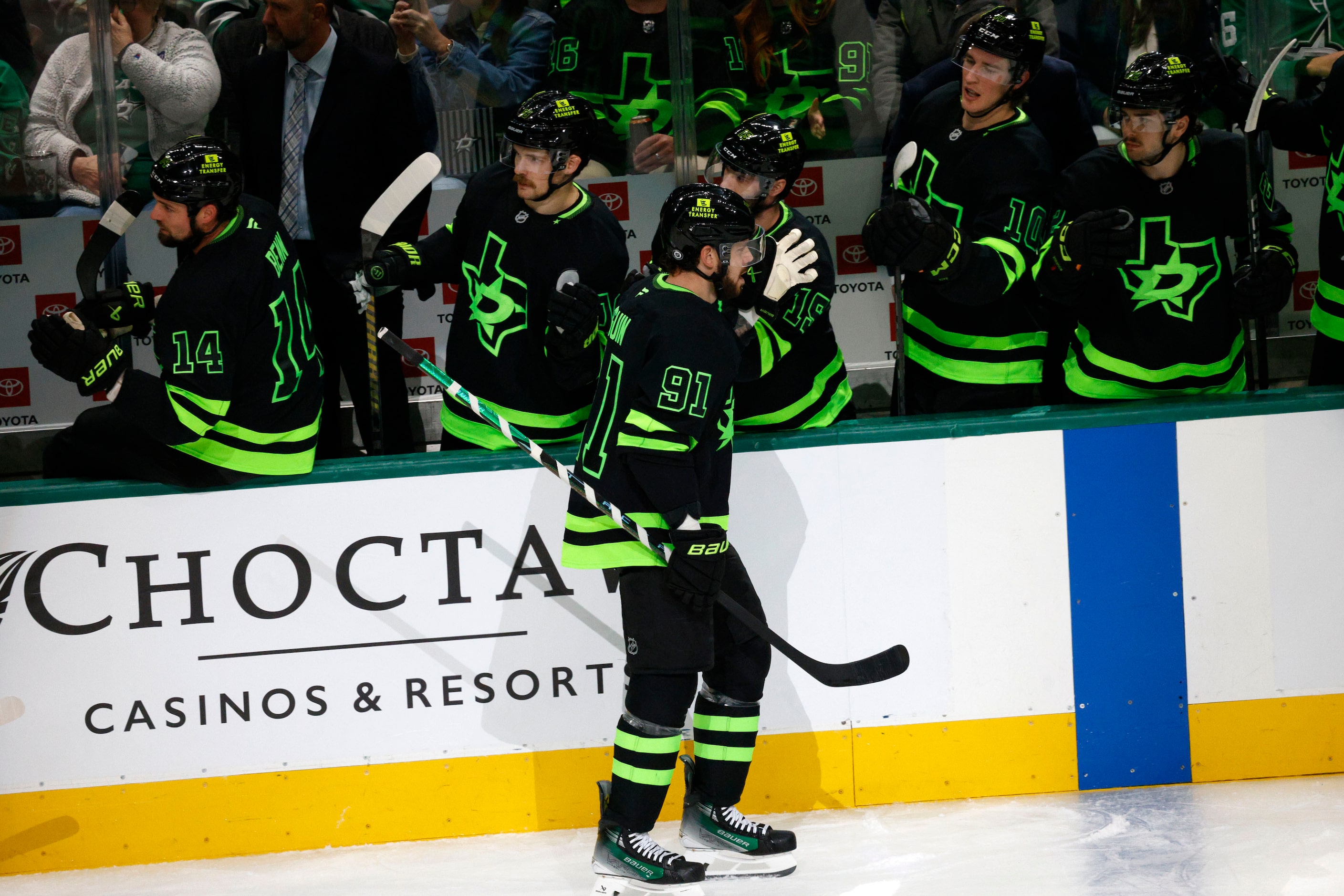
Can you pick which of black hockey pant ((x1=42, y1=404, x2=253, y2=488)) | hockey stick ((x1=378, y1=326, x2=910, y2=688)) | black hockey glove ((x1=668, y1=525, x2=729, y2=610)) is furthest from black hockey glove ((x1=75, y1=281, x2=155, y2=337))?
black hockey glove ((x1=668, y1=525, x2=729, y2=610))

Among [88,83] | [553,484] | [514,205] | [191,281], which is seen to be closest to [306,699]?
[553,484]

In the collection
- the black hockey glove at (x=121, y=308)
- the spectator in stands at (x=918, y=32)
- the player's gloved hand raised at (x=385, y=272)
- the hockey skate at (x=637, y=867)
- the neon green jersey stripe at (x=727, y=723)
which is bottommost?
the hockey skate at (x=637, y=867)

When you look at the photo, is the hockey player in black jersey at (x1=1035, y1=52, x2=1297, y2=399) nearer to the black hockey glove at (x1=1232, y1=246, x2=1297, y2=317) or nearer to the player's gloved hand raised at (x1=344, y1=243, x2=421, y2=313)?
the black hockey glove at (x1=1232, y1=246, x2=1297, y2=317)

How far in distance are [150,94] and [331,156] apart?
2.09 feet

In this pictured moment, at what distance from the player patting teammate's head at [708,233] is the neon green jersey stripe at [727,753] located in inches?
38.9

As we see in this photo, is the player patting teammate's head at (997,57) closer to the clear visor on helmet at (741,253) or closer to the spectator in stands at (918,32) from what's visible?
the spectator in stands at (918,32)

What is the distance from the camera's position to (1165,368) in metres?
3.51

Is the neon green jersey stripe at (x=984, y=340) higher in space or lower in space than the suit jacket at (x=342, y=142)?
lower

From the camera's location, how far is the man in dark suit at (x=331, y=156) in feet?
12.9

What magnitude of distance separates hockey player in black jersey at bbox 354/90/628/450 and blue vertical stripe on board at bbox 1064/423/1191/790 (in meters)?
1.18

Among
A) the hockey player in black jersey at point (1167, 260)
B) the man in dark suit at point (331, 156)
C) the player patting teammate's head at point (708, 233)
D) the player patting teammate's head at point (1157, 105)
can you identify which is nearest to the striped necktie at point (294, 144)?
the man in dark suit at point (331, 156)

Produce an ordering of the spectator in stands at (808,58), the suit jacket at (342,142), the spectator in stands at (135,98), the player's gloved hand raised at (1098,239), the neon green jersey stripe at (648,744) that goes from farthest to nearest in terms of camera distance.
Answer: the spectator in stands at (808,58) < the spectator in stands at (135,98) < the suit jacket at (342,142) < the player's gloved hand raised at (1098,239) < the neon green jersey stripe at (648,744)

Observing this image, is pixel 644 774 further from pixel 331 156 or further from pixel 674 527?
pixel 331 156

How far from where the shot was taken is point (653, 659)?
2918 millimetres
